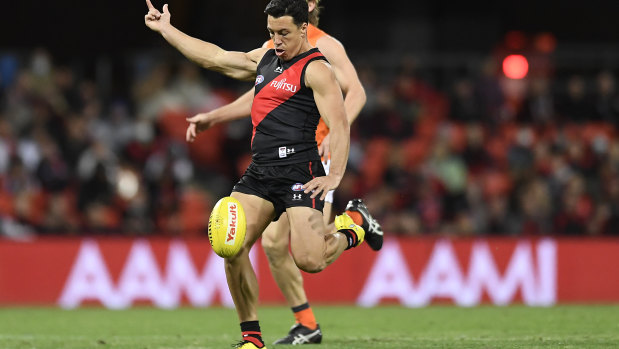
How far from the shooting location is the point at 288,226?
8.11 m

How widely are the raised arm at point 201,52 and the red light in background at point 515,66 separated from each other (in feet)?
35.2

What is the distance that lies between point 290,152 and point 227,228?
763mm

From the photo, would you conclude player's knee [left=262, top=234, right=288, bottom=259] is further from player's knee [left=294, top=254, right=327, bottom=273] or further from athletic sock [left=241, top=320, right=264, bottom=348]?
athletic sock [left=241, top=320, right=264, bottom=348]

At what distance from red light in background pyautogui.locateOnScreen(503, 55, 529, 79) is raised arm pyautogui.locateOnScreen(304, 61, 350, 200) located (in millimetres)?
10981

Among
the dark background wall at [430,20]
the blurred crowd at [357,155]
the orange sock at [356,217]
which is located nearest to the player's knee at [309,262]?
the orange sock at [356,217]

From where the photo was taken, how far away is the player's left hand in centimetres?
695

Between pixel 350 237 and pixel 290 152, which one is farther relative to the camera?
pixel 350 237

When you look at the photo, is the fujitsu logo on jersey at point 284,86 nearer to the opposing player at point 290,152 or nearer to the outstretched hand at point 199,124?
the opposing player at point 290,152

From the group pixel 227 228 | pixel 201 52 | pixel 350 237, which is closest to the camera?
pixel 227 228

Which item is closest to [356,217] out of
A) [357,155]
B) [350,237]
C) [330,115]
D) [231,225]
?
[350,237]

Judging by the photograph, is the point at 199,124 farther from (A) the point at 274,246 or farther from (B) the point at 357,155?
(B) the point at 357,155

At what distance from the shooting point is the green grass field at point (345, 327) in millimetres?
8031

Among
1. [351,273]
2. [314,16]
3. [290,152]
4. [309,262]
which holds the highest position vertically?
[314,16]

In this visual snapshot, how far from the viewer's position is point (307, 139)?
718cm
